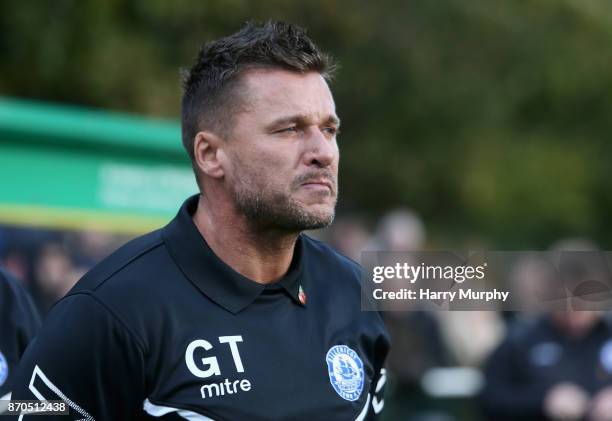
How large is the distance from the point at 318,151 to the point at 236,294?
0.54 m

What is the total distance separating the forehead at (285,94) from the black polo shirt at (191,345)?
1.58 ft

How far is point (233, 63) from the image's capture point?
13.8ft

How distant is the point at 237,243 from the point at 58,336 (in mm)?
714

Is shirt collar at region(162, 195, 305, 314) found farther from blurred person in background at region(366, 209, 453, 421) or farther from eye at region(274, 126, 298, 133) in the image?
blurred person in background at region(366, 209, 453, 421)

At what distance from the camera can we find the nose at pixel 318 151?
407 cm

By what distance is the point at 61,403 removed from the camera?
12.4 feet

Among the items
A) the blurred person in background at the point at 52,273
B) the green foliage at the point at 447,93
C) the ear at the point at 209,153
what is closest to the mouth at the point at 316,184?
the ear at the point at 209,153

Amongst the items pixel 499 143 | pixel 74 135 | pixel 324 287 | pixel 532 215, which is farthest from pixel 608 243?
pixel 324 287

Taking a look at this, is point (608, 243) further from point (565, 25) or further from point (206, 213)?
point (206, 213)

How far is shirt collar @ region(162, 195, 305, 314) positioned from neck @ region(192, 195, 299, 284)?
0.16ft

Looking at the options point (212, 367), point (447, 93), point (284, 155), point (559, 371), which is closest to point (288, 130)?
point (284, 155)

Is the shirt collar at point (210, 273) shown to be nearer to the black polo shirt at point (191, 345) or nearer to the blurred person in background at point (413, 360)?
the black polo shirt at point (191, 345)

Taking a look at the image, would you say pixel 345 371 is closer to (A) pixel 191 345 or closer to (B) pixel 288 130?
(A) pixel 191 345

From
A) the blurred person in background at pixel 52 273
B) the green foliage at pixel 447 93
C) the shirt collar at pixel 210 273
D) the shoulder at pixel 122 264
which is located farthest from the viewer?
the green foliage at pixel 447 93
